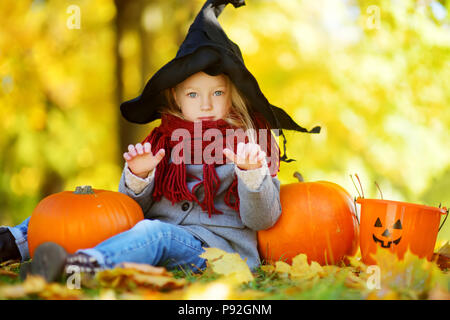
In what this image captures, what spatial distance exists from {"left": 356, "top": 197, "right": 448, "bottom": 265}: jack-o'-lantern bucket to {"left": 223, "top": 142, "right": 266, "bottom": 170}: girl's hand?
65 cm

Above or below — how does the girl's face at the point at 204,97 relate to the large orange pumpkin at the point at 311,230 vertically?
above

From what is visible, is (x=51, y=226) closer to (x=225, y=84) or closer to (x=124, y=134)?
(x=225, y=84)

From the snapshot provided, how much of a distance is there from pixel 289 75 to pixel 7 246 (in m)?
3.24

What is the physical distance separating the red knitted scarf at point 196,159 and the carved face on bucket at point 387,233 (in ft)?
1.91

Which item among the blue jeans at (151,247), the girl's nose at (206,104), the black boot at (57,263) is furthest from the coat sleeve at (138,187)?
the black boot at (57,263)

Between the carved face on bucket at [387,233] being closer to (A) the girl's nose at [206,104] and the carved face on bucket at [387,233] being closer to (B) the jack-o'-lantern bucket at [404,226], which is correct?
(B) the jack-o'-lantern bucket at [404,226]

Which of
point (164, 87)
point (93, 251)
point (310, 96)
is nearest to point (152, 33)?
point (310, 96)

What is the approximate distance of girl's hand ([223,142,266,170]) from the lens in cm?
199

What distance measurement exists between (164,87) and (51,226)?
2.83 feet

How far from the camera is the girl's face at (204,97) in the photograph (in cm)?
237

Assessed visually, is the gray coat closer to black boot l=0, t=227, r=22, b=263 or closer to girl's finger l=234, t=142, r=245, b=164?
girl's finger l=234, t=142, r=245, b=164

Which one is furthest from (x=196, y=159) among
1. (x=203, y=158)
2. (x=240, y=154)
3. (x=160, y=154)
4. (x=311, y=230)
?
(x=311, y=230)

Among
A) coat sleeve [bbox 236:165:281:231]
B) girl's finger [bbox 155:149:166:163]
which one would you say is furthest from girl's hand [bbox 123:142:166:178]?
coat sleeve [bbox 236:165:281:231]

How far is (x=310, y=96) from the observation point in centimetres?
474
